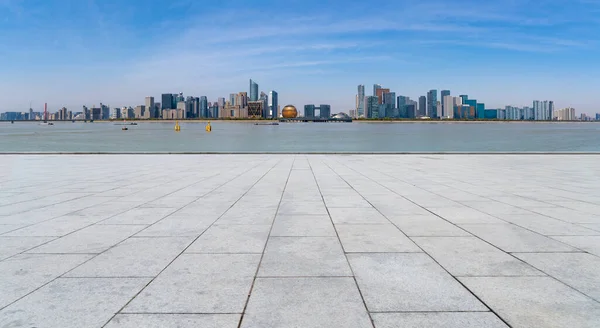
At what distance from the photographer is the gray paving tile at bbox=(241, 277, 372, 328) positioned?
179 inches

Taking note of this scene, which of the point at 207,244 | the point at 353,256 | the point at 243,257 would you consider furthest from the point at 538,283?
the point at 207,244

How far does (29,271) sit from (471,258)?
22.3ft

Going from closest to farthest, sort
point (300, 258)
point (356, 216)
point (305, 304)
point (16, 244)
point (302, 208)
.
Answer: point (305, 304)
point (300, 258)
point (16, 244)
point (356, 216)
point (302, 208)

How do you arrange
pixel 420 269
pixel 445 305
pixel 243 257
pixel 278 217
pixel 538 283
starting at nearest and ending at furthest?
pixel 445 305
pixel 538 283
pixel 420 269
pixel 243 257
pixel 278 217

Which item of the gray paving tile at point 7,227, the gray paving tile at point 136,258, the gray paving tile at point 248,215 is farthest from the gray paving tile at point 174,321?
the gray paving tile at point 7,227

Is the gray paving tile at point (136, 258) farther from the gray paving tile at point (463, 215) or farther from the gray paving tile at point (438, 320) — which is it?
the gray paving tile at point (463, 215)

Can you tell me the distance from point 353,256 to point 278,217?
330cm

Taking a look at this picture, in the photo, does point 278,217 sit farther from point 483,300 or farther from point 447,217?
point 483,300

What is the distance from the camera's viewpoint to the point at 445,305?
4977 mm

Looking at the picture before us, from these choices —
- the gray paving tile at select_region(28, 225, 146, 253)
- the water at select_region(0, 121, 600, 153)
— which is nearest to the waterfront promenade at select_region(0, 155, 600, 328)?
the gray paving tile at select_region(28, 225, 146, 253)

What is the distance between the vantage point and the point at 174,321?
15.0ft

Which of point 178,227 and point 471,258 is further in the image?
point 178,227

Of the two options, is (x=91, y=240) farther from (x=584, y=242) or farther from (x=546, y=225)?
(x=546, y=225)

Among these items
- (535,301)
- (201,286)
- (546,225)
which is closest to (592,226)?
(546,225)
